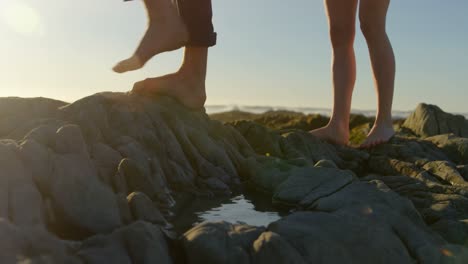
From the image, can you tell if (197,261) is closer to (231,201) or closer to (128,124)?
(231,201)

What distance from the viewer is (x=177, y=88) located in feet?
19.7

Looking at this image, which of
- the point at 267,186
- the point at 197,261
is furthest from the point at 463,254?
the point at 267,186

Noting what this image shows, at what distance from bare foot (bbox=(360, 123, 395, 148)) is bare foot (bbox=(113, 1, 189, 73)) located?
3.27m

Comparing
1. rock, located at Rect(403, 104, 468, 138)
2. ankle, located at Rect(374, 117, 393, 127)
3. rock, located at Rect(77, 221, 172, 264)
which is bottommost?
rock, located at Rect(403, 104, 468, 138)

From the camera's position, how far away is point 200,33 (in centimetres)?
590

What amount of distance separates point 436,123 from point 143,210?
839 centimetres

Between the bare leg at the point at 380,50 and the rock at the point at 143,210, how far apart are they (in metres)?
4.71

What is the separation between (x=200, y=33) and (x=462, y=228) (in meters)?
3.32

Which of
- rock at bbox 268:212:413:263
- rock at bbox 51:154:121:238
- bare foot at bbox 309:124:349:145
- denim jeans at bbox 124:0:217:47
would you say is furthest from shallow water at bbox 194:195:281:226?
bare foot at bbox 309:124:349:145

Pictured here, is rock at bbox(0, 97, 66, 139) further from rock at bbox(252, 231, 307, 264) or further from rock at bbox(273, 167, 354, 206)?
rock at bbox(252, 231, 307, 264)

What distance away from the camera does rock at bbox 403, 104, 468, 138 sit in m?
10.5

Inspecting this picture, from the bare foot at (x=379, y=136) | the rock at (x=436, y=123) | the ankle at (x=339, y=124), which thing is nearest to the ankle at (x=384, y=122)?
the bare foot at (x=379, y=136)

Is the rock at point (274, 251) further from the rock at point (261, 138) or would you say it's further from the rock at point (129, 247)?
the rock at point (261, 138)

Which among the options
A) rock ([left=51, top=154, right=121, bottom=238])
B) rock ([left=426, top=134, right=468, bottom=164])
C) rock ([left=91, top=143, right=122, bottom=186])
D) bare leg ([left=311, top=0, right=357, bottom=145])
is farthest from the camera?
rock ([left=426, top=134, right=468, bottom=164])
